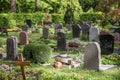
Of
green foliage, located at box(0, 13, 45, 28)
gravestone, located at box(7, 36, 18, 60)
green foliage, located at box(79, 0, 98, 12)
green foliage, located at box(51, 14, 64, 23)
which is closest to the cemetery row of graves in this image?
gravestone, located at box(7, 36, 18, 60)

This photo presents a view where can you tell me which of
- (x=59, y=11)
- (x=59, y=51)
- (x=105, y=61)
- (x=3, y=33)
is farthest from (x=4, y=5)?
(x=105, y=61)

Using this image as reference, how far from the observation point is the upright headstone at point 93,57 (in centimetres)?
1196

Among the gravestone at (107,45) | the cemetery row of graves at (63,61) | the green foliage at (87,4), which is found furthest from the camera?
the green foliage at (87,4)

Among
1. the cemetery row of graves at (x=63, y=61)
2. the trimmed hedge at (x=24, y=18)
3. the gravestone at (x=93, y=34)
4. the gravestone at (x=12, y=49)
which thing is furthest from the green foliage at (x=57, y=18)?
the gravestone at (x=12, y=49)

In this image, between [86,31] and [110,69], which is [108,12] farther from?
[110,69]

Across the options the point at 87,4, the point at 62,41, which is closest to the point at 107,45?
the point at 62,41

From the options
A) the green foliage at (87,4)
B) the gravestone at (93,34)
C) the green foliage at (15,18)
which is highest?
the gravestone at (93,34)

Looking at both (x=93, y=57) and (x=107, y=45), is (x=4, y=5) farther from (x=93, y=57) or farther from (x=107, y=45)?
(x=93, y=57)

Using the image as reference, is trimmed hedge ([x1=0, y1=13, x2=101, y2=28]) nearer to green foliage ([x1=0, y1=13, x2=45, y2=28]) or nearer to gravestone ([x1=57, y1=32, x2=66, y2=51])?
green foliage ([x1=0, y1=13, x2=45, y2=28])

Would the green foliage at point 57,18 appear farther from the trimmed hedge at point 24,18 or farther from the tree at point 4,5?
the tree at point 4,5

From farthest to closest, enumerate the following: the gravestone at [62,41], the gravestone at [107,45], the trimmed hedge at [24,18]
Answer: the trimmed hedge at [24,18]
the gravestone at [62,41]
the gravestone at [107,45]

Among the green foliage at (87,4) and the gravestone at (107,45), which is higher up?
the gravestone at (107,45)

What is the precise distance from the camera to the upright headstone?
12.0 metres

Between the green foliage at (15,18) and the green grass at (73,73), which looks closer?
the green grass at (73,73)
